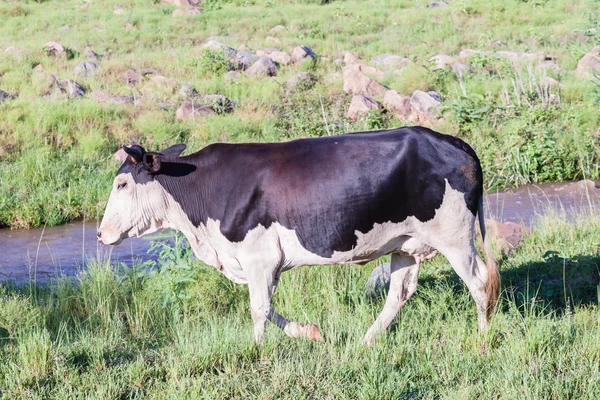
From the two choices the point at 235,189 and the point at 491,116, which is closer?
the point at 235,189

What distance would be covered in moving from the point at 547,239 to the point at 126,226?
177 inches

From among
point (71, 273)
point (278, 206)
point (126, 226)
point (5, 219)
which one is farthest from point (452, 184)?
point (5, 219)

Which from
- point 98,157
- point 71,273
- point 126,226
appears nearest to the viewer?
point 126,226

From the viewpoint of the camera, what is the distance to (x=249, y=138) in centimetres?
1291

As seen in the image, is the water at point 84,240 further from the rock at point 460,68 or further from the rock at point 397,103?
the rock at point 460,68

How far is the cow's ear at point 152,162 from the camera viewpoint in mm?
5652

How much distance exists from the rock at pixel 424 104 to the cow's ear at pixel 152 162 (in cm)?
849

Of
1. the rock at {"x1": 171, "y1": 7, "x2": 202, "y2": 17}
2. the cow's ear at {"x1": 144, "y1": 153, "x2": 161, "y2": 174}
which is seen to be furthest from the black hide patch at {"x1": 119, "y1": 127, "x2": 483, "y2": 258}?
the rock at {"x1": 171, "y1": 7, "x2": 202, "y2": 17}

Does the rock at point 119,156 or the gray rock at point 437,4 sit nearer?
the rock at point 119,156

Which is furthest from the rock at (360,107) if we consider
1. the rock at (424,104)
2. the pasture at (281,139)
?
the rock at (424,104)

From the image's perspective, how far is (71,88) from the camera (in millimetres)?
14648

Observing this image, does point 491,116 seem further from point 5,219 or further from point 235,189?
point 235,189

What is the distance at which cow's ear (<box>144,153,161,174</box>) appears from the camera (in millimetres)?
5652

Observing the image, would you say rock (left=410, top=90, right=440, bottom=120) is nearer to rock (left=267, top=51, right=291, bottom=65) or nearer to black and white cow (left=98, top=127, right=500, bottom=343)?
rock (left=267, top=51, right=291, bottom=65)
